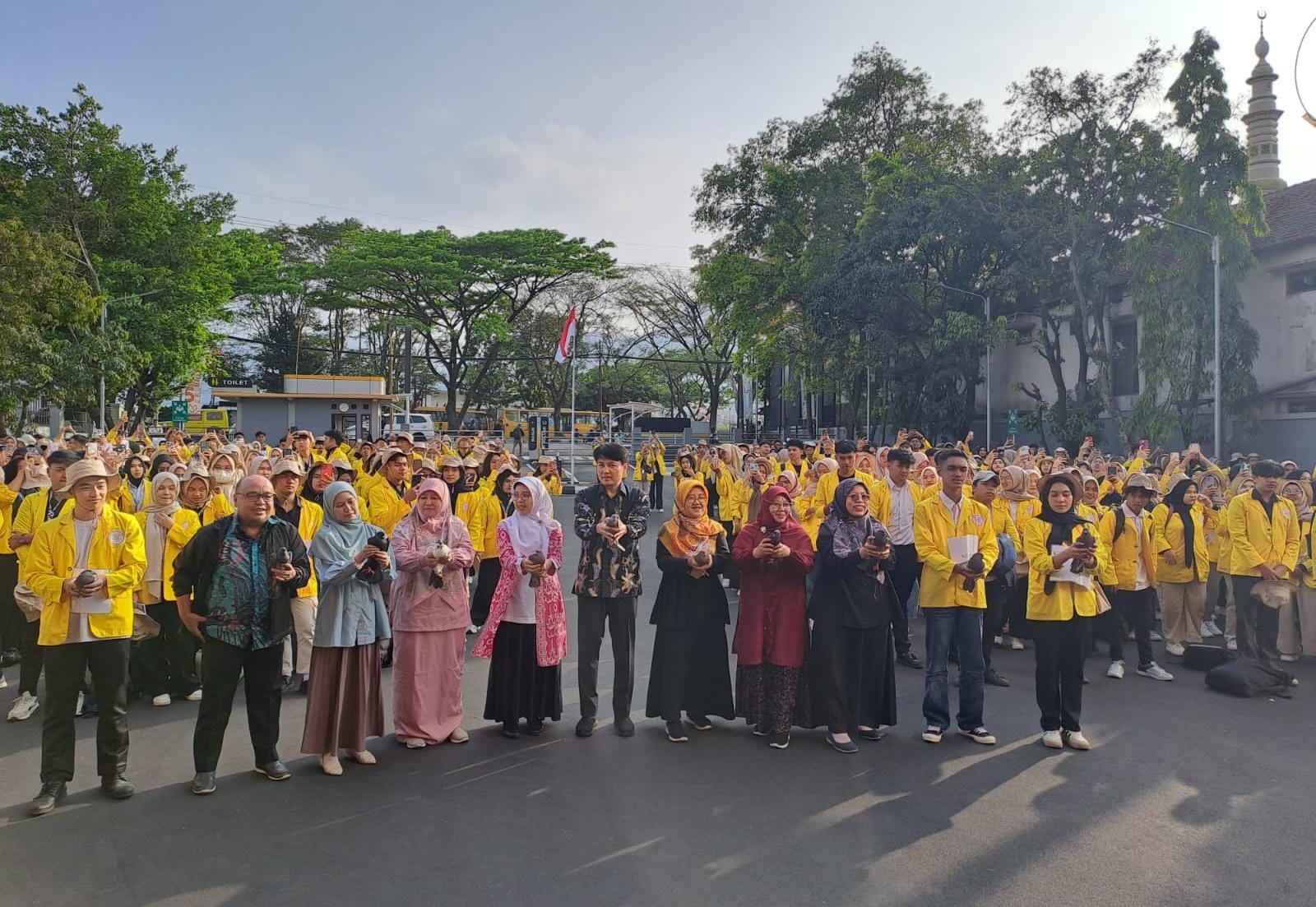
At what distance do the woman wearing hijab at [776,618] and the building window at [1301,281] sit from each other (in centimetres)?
2653

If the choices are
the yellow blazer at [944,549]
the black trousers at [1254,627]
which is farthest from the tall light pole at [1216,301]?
the yellow blazer at [944,549]

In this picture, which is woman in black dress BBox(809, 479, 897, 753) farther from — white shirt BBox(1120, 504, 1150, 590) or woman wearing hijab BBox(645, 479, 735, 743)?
white shirt BBox(1120, 504, 1150, 590)

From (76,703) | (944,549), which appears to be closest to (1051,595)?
(944,549)

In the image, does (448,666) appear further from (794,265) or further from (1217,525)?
A: (794,265)

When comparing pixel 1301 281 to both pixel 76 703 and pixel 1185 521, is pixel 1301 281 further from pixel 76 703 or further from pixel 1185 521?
pixel 76 703

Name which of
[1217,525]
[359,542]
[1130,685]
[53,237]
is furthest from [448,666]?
[53,237]

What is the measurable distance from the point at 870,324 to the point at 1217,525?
899 inches

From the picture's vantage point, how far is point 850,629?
566 cm

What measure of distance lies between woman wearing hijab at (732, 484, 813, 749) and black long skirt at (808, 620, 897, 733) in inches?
3.6

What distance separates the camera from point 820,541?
570 centimetres

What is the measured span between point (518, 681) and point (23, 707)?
3.42 meters

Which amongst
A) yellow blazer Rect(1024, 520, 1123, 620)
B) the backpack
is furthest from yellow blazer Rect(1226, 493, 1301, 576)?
yellow blazer Rect(1024, 520, 1123, 620)

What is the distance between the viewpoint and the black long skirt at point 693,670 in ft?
19.1

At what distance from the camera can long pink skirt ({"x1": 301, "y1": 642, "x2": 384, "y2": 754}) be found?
16.8ft
